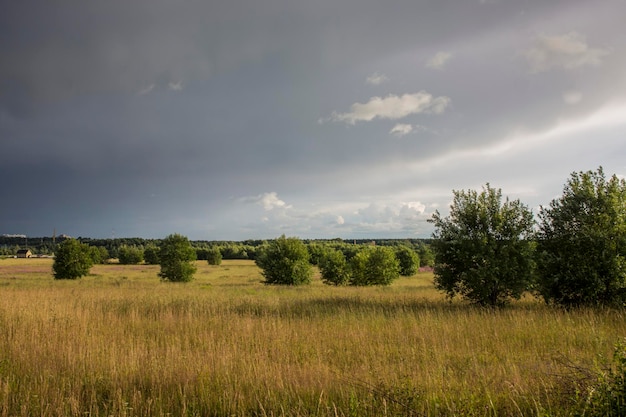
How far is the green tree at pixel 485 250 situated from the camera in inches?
548

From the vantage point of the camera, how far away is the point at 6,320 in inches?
414

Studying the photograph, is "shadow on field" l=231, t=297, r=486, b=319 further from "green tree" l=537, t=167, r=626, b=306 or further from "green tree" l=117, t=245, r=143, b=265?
"green tree" l=117, t=245, r=143, b=265

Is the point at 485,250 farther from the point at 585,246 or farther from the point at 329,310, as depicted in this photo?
the point at 329,310

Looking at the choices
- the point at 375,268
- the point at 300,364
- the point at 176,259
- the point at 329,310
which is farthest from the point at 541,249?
the point at 176,259

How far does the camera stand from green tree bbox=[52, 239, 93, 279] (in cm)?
4781

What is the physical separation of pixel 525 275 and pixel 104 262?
121 m

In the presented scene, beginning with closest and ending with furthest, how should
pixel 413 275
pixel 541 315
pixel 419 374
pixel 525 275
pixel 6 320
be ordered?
pixel 419 374, pixel 6 320, pixel 541 315, pixel 525 275, pixel 413 275

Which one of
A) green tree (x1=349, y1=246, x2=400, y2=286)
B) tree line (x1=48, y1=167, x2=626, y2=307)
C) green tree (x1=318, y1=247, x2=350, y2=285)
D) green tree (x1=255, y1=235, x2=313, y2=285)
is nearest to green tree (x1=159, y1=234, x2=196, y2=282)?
green tree (x1=255, y1=235, x2=313, y2=285)

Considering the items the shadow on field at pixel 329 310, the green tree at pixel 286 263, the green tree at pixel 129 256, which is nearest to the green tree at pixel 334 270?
the green tree at pixel 286 263

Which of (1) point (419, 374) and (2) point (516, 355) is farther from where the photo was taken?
(2) point (516, 355)

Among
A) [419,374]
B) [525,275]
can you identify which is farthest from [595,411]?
[525,275]

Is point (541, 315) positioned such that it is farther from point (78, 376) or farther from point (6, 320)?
point (6, 320)

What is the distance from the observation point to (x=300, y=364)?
6.90 m

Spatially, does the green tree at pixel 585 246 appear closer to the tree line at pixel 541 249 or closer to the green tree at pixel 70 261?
the tree line at pixel 541 249
